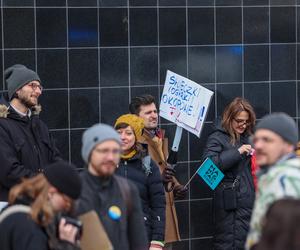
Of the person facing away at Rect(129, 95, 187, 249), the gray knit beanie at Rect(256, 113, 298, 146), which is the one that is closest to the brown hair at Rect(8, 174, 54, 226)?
the gray knit beanie at Rect(256, 113, 298, 146)

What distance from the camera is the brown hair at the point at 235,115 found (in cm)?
967

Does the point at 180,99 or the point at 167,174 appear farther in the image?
the point at 180,99

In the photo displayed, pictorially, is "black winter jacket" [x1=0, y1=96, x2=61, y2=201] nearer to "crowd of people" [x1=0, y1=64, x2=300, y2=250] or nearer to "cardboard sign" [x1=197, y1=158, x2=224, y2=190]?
"crowd of people" [x1=0, y1=64, x2=300, y2=250]

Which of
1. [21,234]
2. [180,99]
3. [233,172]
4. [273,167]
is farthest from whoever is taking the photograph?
[180,99]

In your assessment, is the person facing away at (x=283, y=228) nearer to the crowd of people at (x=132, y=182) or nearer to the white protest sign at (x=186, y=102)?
the crowd of people at (x=132, y=182)

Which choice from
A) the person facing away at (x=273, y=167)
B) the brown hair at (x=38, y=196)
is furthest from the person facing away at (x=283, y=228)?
the brown hair at (x=38, y=196)

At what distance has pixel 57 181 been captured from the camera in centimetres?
591

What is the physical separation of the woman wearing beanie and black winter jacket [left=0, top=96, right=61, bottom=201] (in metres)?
0.68

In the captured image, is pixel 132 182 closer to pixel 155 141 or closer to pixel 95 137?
pixel 95 137

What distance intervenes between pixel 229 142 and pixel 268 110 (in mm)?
1428

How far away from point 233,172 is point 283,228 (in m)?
5.27

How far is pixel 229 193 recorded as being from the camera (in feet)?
31.6

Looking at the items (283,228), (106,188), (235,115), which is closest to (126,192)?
(106,188)

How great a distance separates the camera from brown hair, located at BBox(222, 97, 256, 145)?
9672 millimetres
